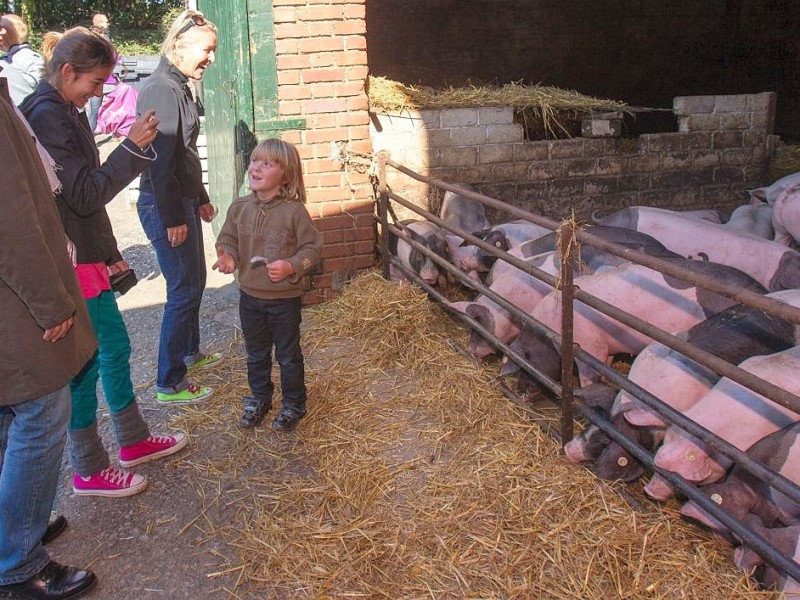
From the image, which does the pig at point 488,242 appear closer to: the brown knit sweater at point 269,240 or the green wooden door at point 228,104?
the green wooden door at point 228,104

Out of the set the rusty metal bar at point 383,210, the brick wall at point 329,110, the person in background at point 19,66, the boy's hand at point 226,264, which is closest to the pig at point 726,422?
the boy's hand at point 226,264

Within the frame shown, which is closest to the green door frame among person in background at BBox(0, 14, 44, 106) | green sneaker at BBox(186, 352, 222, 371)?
green sneaker at BBox(186, 352, 222, 371)

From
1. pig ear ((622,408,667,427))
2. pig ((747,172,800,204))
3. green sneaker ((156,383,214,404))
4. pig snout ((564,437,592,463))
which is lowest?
green sneaker ((156,383,214,404))

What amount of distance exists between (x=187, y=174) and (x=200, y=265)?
515 mm

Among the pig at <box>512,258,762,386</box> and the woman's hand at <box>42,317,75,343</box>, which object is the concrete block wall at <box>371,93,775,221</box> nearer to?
the pig at <box>512,258,762,386</box>

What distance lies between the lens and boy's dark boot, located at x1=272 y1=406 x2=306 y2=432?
3744 mm

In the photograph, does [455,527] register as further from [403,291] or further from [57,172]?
[403,291]

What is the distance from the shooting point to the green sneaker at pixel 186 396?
13.5ft

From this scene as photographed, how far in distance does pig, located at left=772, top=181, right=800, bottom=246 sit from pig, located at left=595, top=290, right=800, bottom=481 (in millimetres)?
2020

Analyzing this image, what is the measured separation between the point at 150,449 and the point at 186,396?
618 mm

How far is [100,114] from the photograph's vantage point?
40.8 ft

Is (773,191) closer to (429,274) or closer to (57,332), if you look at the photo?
(429,274)

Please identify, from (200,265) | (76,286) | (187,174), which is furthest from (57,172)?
(200,265)

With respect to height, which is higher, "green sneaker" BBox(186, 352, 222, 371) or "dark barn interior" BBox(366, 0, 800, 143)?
"dark barn interior" BBox(366, 0, 800, 143)
